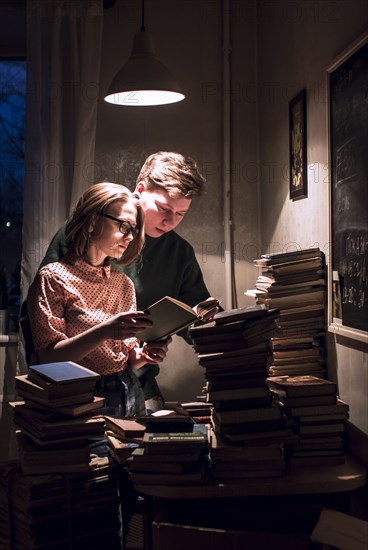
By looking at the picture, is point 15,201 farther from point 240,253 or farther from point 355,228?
point 355,228

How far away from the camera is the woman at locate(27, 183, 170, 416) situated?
2.59 m

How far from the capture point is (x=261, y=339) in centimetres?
248

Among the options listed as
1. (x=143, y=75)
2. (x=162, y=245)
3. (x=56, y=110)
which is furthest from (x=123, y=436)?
(x=56, y=110)

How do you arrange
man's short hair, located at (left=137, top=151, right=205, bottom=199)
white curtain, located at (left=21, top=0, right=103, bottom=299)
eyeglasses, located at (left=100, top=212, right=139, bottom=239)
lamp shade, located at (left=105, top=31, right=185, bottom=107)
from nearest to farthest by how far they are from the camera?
eyeglasses, located at (left=100, top=212, right=139, bottom=239) → man's short hair, located at (left=137, top=151, right=205, bottom=199) → lamp shade, located at (left=105, top=31, right=185, bottom=107) → white curtain, located at (left=21, top=0, right=103, bottom=299)

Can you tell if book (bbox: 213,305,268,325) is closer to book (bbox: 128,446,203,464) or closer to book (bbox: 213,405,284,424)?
book (bbox: 213,405,284,424)

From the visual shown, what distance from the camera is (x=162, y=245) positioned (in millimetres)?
3596

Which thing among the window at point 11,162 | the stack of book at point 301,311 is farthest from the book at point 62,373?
the window at point 11,162

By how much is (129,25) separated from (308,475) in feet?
9.46

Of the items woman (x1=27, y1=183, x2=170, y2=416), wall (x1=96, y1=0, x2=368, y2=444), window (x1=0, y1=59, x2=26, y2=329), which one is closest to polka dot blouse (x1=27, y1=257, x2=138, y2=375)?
woman (x1=27, y1=183, x2=170, y2=416)

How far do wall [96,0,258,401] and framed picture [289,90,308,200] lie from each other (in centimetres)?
85

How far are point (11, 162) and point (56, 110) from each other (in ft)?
2.28

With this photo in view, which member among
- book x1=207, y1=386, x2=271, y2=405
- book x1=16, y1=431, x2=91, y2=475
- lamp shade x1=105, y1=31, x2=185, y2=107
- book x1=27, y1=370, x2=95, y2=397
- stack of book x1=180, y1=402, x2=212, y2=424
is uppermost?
lamp shade x1=105, y1=31, x2=185, y2=107

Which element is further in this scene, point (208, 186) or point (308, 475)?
point (208, 186)

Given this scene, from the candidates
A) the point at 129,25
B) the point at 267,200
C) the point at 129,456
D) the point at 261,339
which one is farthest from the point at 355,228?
the point at 129,25
